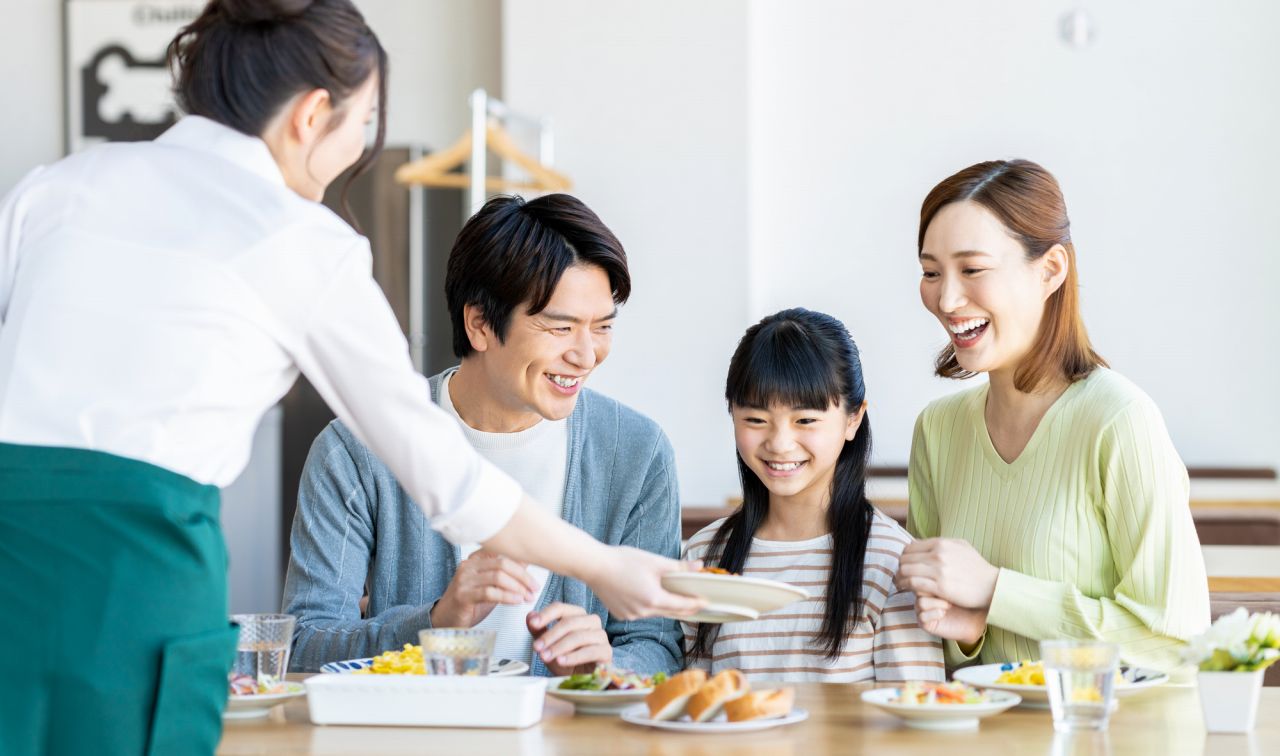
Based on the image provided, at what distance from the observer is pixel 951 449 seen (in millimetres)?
2068

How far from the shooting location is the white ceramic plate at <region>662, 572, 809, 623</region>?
1.38 metres

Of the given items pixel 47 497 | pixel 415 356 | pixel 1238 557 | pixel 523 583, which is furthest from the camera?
pixel 415 356

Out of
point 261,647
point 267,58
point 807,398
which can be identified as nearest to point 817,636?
point 807,398

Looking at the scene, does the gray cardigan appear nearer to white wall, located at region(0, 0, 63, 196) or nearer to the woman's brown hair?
the woman's brown hair

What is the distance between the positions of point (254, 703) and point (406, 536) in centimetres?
59

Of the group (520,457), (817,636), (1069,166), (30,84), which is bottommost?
(817,636)

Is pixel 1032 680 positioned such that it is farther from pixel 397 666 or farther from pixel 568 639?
pixel 397 666

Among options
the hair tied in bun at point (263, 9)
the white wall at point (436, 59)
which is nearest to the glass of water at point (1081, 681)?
the hair tied in bun at point (263, 9)

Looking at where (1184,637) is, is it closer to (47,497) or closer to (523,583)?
(523,583)

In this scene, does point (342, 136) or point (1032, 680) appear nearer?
point (342, 136)

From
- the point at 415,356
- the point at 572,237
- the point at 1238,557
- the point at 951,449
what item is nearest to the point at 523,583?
the point at 572,237

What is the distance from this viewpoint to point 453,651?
1.48m

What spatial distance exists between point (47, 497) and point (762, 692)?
70cm

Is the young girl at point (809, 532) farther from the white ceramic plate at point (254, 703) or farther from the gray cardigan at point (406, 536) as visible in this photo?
the white ceramic plate at point (254, 703)
